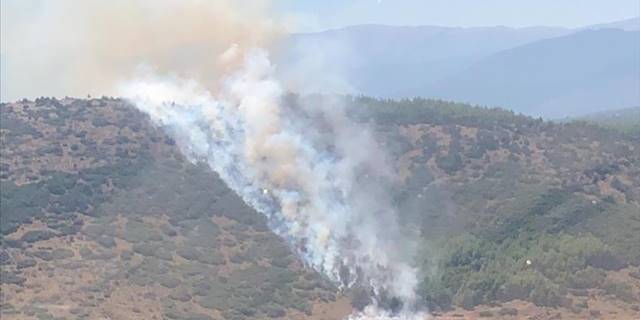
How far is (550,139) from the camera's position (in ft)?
380

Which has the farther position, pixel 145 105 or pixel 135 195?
pixel 145 105

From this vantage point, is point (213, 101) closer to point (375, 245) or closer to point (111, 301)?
point (375, 245)

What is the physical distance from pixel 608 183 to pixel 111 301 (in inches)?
2083

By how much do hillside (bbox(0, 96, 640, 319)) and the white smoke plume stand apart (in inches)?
65.8

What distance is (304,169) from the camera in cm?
9512

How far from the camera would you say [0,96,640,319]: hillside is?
253ft

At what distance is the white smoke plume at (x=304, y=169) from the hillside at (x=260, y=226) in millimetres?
1670

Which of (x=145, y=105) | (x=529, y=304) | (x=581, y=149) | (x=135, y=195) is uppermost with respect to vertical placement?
(x=145, y=105)

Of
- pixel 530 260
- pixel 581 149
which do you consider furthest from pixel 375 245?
pixel 581 149

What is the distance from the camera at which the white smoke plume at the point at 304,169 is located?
85375 mm

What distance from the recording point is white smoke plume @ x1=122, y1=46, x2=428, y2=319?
8538 cm

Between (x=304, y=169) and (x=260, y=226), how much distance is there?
6.48 meters

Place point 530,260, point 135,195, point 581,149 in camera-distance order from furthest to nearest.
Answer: point 581,149 < point 135,195 < point 530,260

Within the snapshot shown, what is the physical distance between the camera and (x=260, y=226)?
93.4m
